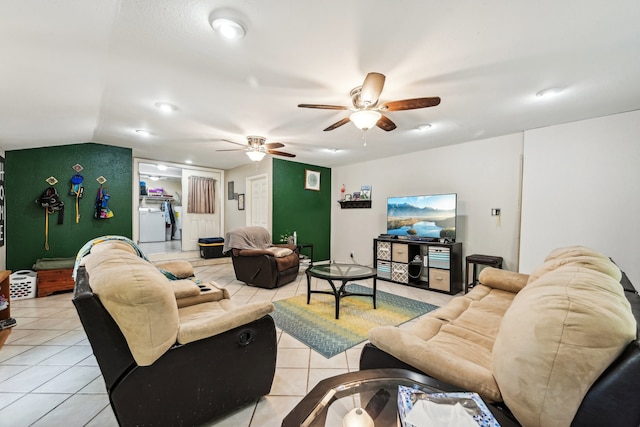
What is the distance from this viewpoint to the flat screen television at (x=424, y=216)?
4059 mm

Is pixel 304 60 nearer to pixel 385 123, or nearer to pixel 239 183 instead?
pixel 385 123

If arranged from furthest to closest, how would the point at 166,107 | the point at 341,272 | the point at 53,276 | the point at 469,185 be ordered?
the point at 469,185
the point at 53,276
the point at 341,272
the point at 166,107

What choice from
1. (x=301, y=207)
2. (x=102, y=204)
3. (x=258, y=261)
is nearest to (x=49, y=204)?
(x=102, y=204)

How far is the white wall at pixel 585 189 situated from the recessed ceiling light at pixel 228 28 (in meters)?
3.79

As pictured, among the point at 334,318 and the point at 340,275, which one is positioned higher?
the point at 340,275

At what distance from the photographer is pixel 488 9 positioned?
143 cm

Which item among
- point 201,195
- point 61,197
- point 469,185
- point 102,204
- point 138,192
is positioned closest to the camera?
point 61,197

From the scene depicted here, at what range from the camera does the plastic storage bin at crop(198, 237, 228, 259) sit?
20.5ft

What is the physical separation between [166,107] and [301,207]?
3.48 metres

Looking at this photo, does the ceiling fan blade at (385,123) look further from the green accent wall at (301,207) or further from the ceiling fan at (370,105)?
the green accent wall at (301,207)

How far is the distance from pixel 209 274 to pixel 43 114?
3315mm

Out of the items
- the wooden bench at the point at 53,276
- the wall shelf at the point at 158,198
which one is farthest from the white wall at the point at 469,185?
the wall shelf at the point at 158,198

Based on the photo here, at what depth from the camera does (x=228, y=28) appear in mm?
1554

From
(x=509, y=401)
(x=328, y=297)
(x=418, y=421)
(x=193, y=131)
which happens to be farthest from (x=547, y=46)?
(x=193, y=131)
